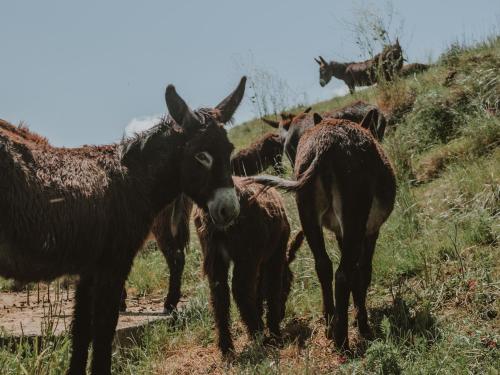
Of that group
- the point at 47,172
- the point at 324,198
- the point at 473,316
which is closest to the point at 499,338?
the point at 473,316

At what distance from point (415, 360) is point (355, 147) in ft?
4.94

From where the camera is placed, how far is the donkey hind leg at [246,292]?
179 inches

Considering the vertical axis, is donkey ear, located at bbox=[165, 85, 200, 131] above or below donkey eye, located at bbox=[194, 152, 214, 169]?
above

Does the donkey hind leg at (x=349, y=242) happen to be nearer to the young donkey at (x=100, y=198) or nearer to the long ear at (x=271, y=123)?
the young donkey at (x=100, y=198)

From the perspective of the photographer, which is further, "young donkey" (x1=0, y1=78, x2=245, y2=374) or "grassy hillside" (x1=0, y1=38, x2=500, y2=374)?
"grassy hillside" (x1=0, y1=38, x2=500, y2=374)

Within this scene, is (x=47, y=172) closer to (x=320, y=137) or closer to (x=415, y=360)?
(x=320, y=137)

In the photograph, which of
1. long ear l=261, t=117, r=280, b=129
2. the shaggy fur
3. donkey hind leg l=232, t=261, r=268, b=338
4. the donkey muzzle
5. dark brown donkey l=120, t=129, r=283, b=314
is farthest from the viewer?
the shaggy fur

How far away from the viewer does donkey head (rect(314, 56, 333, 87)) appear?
75.3 ft

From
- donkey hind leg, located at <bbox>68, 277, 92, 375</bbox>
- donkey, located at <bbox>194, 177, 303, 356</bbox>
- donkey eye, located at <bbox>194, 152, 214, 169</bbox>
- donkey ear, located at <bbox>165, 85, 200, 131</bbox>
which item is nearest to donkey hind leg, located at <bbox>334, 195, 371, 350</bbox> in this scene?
donkey, located at <bbox>194, 177, 303, 356</bbox>

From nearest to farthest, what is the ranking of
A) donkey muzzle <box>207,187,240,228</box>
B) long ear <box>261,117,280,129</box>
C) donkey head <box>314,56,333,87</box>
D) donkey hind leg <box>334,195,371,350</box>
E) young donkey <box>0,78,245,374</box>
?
young donkey <box>0,78,245,374</box>
donkey muzzle <box>207,187,240,228</box>
donkey hind leg <box>334,195,371,350</box>
long ear <box>261,117,280,129</box>
donkey head <box>314,56,333,87</box>

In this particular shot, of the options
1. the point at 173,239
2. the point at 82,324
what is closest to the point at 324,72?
the point at 173,239

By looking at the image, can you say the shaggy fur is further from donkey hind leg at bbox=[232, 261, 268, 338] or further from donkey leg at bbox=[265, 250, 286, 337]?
donkey hind leg at bbox=[232, 261, 268, 338]

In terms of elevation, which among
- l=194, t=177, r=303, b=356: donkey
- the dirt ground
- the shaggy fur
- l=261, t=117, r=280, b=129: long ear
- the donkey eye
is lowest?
the dirt ground

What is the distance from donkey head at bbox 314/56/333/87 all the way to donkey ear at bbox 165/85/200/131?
64.0ft
